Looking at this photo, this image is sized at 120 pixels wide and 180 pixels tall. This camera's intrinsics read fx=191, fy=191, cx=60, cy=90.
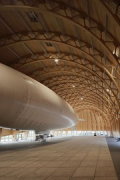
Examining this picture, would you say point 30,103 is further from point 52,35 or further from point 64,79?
point 64,79

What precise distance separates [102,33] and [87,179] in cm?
1343

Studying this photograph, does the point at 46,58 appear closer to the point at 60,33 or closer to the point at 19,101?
the point at 60,33

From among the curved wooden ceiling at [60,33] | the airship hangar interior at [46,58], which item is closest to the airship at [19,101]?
the airship hangar interior at [46,58]

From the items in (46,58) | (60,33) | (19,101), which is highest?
(60,33)

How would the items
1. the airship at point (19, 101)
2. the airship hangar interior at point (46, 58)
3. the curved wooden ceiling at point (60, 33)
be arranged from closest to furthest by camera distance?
1. the airship hangar interior at point (46, 58)
2. the airship at point (19, 101)
3. the curved wooden ceiling at point (60, 33)

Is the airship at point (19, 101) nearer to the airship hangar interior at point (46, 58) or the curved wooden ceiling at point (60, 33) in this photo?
the airship hangar interior at point (46, 58)

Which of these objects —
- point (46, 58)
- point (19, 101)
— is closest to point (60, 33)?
point (46, 58)

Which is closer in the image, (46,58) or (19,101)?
(19,101)

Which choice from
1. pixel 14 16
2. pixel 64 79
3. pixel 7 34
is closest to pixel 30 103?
pixel 14 16

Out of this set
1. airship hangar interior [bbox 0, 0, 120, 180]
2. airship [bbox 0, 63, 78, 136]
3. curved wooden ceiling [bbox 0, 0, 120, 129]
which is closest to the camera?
airship hangar interior [bbox 0, 0, 120, 180]

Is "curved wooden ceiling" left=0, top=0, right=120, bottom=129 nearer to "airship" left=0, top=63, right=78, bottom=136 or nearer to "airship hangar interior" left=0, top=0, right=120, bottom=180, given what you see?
"airship hangar interior" left=0, top=0, right=120, bottom=180

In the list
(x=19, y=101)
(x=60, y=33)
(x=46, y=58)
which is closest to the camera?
(x=19, y=101)

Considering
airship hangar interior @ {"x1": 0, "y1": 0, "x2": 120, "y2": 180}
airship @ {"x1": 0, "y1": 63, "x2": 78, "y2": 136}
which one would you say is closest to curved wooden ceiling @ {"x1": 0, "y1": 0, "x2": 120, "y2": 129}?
airship hangar interior @ {"x1": 0, "y1": 0, "x2": 120, "y2": 180}

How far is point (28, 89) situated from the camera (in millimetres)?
13766
